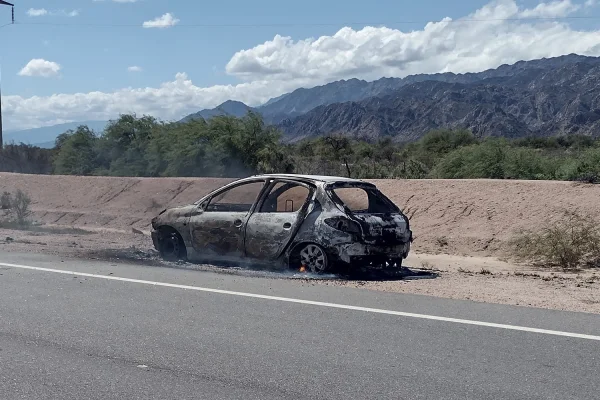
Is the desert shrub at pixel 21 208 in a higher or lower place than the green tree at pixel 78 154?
lower

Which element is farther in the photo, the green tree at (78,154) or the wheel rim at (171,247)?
the green tree at (78,154)

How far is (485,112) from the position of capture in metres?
133

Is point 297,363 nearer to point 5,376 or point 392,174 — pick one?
point 5,376

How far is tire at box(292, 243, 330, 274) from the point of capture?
36.8ft

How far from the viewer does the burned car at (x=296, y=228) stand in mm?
11125

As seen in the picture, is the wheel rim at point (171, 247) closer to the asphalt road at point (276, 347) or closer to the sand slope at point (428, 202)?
the asphalt road at point (276, 347)

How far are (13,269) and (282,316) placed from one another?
539 centimetres

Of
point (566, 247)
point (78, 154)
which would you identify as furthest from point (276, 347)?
point (78, 154)

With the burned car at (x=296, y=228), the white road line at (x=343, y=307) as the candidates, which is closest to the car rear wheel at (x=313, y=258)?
the burned car at (x=296, y=228)

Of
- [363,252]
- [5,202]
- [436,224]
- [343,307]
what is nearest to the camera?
[343,307]

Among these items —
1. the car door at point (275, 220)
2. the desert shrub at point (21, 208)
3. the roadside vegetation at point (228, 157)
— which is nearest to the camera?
the car door at point (275, 220)

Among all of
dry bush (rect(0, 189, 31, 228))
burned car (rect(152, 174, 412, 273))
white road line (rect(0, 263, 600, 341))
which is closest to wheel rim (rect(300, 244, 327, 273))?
burned car (rect(152, 174, 412, 273))

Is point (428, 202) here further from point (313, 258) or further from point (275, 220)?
point (313, 258)

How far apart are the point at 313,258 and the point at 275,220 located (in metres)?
0.85
